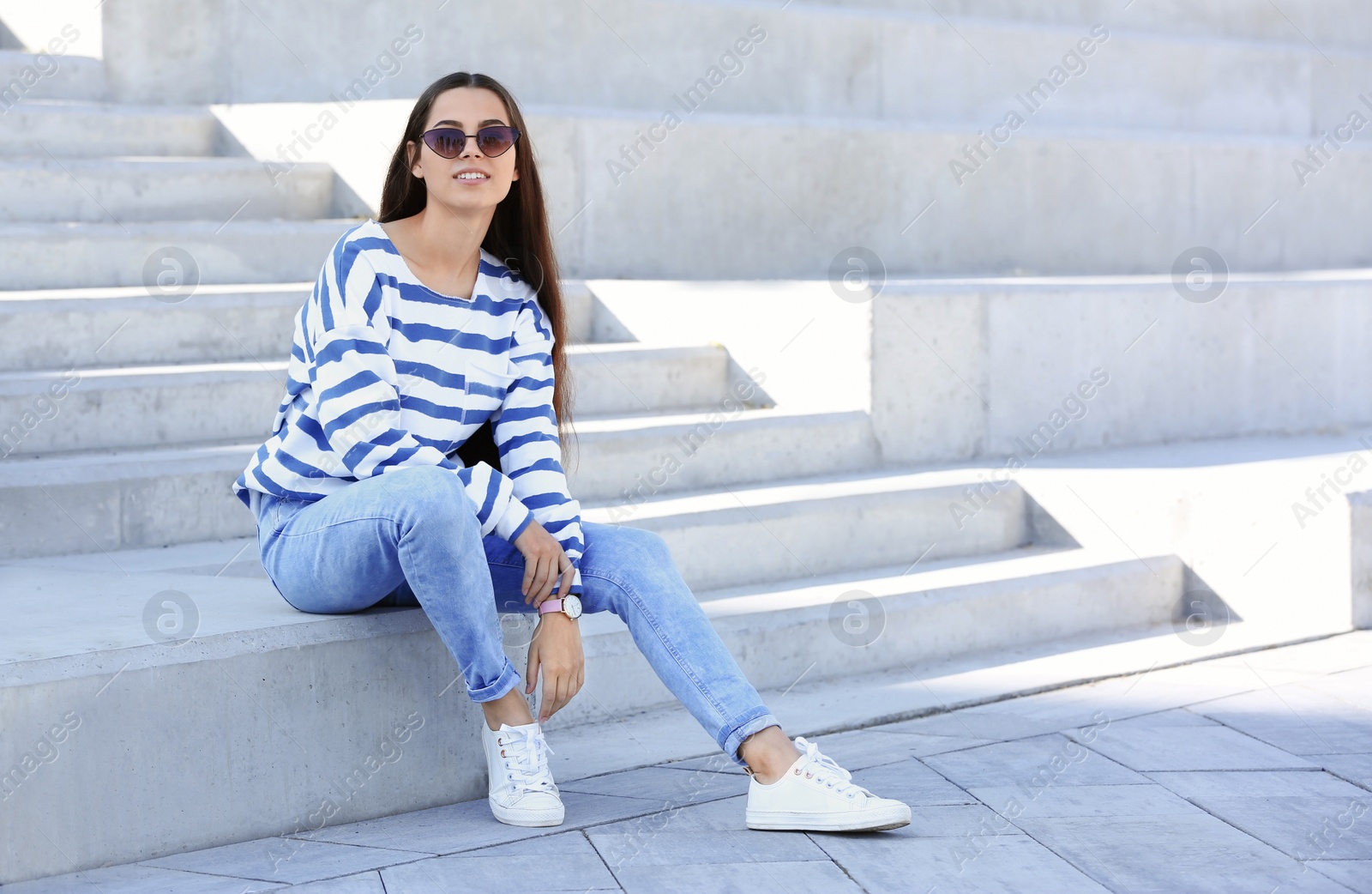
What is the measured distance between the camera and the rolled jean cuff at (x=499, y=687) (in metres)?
2.43

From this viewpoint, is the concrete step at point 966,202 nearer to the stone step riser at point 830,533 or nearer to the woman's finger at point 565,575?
the stone step riser at point 830,533

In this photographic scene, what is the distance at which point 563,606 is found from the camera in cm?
246

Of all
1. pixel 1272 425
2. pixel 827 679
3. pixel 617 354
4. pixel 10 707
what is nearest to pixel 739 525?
pixel 827 679

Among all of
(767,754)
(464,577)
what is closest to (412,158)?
(464,577)

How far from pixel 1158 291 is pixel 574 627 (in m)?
3.42

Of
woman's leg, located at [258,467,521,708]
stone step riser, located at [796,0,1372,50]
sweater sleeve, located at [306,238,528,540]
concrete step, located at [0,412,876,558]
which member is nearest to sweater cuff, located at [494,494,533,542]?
sweater sleeve, located at [306,238,528,540]

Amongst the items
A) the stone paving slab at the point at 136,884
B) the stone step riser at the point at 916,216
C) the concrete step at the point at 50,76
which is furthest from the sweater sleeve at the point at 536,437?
the concrete step at the point at 50,76

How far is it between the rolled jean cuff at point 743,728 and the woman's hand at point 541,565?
1.17 ft

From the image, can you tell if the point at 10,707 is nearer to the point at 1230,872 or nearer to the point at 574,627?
the point at 574,627

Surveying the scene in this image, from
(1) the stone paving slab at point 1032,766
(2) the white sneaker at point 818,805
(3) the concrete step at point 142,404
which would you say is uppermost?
(3) the concrete step at point 142,404

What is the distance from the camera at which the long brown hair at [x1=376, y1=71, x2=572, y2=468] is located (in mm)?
2643

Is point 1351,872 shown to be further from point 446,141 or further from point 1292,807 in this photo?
point 446,141

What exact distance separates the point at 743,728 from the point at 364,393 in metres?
0.82

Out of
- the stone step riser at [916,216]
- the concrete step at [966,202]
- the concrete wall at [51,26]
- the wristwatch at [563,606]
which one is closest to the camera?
the wristwatch at [563,606]
